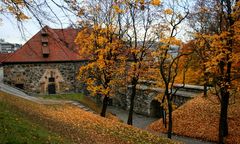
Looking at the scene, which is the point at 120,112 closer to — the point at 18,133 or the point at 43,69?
the point at 43,69

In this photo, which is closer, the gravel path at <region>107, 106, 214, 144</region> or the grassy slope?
the grassy slope

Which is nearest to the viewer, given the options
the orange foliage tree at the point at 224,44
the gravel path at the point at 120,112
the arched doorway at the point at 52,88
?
the orange foliage tree at the point at 224,44

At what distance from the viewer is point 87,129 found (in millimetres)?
13719

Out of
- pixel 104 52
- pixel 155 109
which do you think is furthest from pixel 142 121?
pixel 104 52

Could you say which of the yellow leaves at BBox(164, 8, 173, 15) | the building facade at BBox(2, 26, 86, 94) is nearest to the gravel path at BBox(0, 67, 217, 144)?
the building facade at BBox(2, 26, 86, 94)

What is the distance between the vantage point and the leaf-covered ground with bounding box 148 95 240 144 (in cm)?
1916

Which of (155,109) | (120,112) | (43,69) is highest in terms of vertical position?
(43,69)

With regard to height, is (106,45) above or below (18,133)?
above

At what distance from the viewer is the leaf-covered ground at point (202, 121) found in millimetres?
19156

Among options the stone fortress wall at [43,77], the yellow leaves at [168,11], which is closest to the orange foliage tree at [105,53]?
the yellow leaves at [168,11]

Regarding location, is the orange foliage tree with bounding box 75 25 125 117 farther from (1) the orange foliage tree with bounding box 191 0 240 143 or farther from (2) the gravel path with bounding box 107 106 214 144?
(1) the orange foliage tree with bounding box 191 0 240 143

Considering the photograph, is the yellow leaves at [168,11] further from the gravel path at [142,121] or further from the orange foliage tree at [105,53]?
the gravel path at [142,121]

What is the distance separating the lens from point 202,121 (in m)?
21.3

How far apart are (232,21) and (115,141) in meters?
8.41
